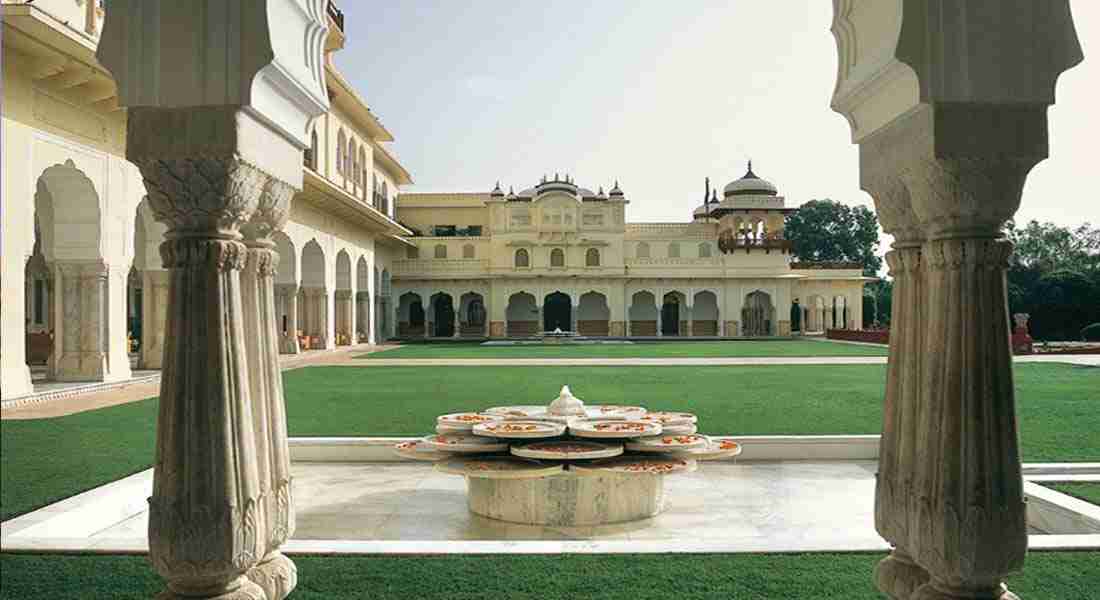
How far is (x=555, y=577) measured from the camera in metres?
4.38

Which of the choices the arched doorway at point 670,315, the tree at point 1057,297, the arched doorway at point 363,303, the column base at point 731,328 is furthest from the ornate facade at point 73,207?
the tree at point 1057,297

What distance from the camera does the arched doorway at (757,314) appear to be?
4459 centimetres

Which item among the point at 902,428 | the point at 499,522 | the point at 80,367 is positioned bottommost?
the point at 499,522

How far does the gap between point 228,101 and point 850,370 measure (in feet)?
61.2

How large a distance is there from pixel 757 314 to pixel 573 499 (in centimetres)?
4029

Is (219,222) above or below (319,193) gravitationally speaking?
below

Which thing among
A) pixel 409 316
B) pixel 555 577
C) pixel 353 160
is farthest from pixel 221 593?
pixel 409 316

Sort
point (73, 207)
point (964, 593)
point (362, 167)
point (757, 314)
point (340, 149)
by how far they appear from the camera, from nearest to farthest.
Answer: point (964, 593), point (73, 207), point (340, 149), point (362, 167), point (757, 314)

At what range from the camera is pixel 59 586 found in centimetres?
422

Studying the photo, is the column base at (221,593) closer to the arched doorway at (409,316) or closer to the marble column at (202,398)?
the marble column at (202,398)

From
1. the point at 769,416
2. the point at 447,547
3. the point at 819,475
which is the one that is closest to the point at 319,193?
the point at 769,416

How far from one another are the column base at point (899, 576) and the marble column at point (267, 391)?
2285mm

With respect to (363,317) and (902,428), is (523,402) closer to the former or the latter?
(902,428)

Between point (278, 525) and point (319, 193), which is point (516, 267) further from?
point (278, 525)
